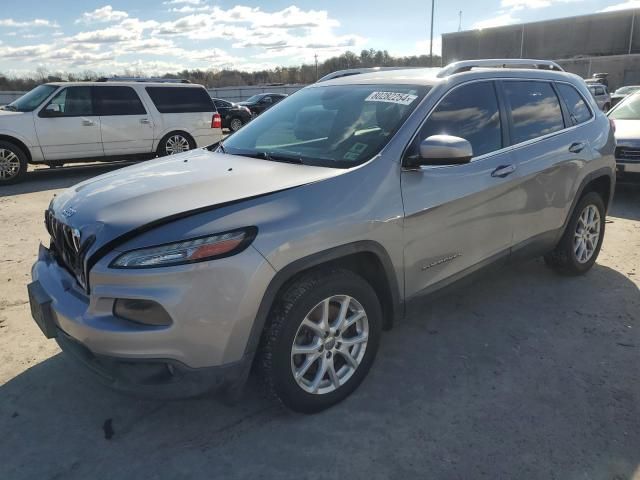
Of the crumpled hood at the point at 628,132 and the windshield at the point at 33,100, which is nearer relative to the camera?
the crumpled hood at the point at 628,132

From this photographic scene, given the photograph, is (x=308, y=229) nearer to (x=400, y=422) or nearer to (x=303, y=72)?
(x=400, y=422)

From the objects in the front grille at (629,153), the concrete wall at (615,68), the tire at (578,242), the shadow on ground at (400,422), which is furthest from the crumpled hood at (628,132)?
the concrete wall at (615,68)

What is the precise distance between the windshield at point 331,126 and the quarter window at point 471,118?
17 centimetres

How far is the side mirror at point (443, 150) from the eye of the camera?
9.50 feet

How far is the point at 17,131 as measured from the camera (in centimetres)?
944

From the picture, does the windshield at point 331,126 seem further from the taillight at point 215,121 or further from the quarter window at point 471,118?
the taillight at point 215,121

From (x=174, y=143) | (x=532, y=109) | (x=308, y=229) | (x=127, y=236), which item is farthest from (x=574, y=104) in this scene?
(x=174, y=143)

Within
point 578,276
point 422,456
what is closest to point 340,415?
point 422,456

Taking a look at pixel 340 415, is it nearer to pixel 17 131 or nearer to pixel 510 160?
pixel 510 160

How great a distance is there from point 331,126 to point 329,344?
1.48 meters

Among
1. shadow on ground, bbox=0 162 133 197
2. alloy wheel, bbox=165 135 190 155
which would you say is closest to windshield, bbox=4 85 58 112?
shadow on ground, bbox=0 162 133 197

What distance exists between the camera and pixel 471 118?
3508 mm

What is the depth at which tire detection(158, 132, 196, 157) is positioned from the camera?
11133 millimetres

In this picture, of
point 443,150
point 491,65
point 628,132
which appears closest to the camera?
point 443,150
